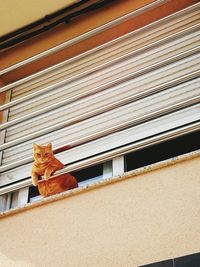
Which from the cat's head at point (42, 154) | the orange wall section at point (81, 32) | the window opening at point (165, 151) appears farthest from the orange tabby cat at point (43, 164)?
the orange wall section at point (81, 32)

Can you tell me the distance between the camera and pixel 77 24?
8.41ft

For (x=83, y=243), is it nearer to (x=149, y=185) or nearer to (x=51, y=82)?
(x=149, y=185)

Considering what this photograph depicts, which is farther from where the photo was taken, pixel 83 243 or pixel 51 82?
pixel 51 82

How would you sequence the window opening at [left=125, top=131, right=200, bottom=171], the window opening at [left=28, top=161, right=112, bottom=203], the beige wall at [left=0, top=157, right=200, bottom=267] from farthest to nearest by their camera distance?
the window opening at [left=28, top=161, right=112, bottom=203]
the window opening at [left=125, top=131, right=200, bottom=171]
the beige wall at [left=0, top=157, right=200, bottom=267]

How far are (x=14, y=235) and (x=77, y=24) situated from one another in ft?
4.18

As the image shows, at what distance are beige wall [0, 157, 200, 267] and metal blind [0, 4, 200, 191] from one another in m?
0.30

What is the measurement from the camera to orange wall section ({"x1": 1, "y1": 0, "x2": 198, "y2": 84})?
7.84ft

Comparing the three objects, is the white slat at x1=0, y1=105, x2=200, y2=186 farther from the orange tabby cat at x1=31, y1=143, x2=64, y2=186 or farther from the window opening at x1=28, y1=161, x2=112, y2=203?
the orange tabby cat at x1=31, y1=143, x2=64, y2=186

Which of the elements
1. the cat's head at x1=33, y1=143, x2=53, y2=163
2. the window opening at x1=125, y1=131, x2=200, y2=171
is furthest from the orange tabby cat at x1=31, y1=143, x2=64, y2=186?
the window opening at x1=125, y1=131, x2=200, y2=171

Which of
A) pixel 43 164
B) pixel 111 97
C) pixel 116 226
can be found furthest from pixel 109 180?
pixel 111 97

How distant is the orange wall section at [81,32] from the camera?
94.0 inches

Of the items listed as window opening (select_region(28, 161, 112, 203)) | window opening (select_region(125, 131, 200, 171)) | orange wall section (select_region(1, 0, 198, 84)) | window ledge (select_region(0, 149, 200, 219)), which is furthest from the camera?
orange wall section (select_region(1, 0, 198, 84))

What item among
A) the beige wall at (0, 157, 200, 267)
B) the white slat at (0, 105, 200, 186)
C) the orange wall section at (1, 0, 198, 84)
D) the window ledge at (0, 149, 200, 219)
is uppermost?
the orange wall section at (1, 0, 198, 84)

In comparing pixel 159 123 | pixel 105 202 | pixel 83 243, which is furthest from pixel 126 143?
pixel 83 243
